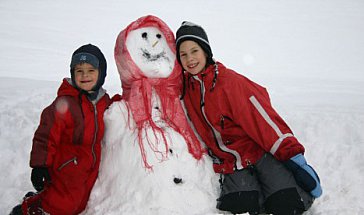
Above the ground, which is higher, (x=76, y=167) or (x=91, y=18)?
(x=91, y=18)

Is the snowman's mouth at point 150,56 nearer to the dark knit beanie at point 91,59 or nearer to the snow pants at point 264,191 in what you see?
the dark knit beanie at point 91,59

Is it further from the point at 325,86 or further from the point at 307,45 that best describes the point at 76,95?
the point at 307,45

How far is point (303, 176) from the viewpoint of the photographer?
8.36 feet

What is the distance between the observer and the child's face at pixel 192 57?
9.05 ft

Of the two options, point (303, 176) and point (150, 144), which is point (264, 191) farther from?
point (150, 144)

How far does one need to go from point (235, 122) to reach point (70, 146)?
124 centimetres

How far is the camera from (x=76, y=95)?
262 centimetres

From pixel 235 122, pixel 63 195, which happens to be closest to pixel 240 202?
pixel 235 122

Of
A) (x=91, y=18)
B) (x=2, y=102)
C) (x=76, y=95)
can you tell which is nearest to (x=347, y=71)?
(x=2, y=102)

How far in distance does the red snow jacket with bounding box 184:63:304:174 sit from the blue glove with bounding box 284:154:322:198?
0.05 metres

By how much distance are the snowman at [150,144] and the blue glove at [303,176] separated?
59 centimetres

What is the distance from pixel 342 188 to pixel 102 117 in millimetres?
2449

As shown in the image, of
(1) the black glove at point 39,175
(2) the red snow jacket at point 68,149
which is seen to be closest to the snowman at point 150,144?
(2) the red snow jacket at point 68,149

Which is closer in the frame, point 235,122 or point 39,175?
point 39,175
